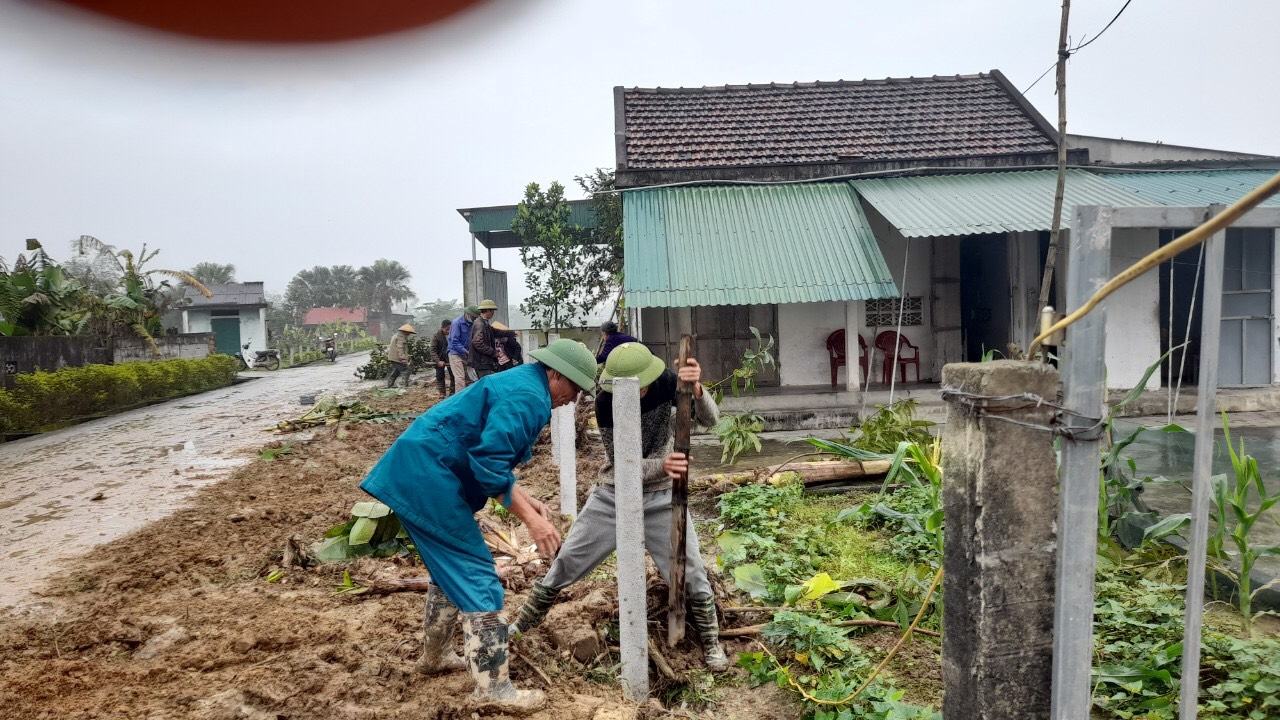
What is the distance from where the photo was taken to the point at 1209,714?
8.98 ft

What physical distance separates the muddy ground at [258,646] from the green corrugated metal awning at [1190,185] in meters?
9.41

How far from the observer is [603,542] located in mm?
3473

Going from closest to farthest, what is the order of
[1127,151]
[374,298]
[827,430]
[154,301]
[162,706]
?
[162,706] < [827,430] < [1127,151] < [154,301] < [374,298]

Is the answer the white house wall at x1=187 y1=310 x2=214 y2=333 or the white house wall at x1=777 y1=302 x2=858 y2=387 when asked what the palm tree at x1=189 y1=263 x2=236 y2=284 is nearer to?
the white house wall at x1=187 y1=310 x2=214 y2=333

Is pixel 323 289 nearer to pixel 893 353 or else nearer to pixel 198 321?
pixel 198 321

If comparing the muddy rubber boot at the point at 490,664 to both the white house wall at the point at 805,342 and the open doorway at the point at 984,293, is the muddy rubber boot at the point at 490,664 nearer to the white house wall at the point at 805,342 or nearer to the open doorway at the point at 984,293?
the white house wall at the point at 805,342

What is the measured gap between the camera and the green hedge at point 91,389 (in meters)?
12.0

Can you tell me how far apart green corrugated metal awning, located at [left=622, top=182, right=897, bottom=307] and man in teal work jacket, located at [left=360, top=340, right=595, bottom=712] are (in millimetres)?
6070

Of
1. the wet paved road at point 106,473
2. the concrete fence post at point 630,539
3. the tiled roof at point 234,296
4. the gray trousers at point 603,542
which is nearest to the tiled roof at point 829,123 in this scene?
the wet paved road at point 106,473

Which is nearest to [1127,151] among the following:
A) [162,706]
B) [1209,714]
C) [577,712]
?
[1209,714]

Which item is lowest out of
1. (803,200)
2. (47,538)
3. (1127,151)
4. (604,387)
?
(47,538)

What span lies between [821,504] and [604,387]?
3221 mm

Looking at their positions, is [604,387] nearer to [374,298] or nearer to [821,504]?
[821,504]

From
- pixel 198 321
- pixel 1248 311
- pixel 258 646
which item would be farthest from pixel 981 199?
pixel 198 321
